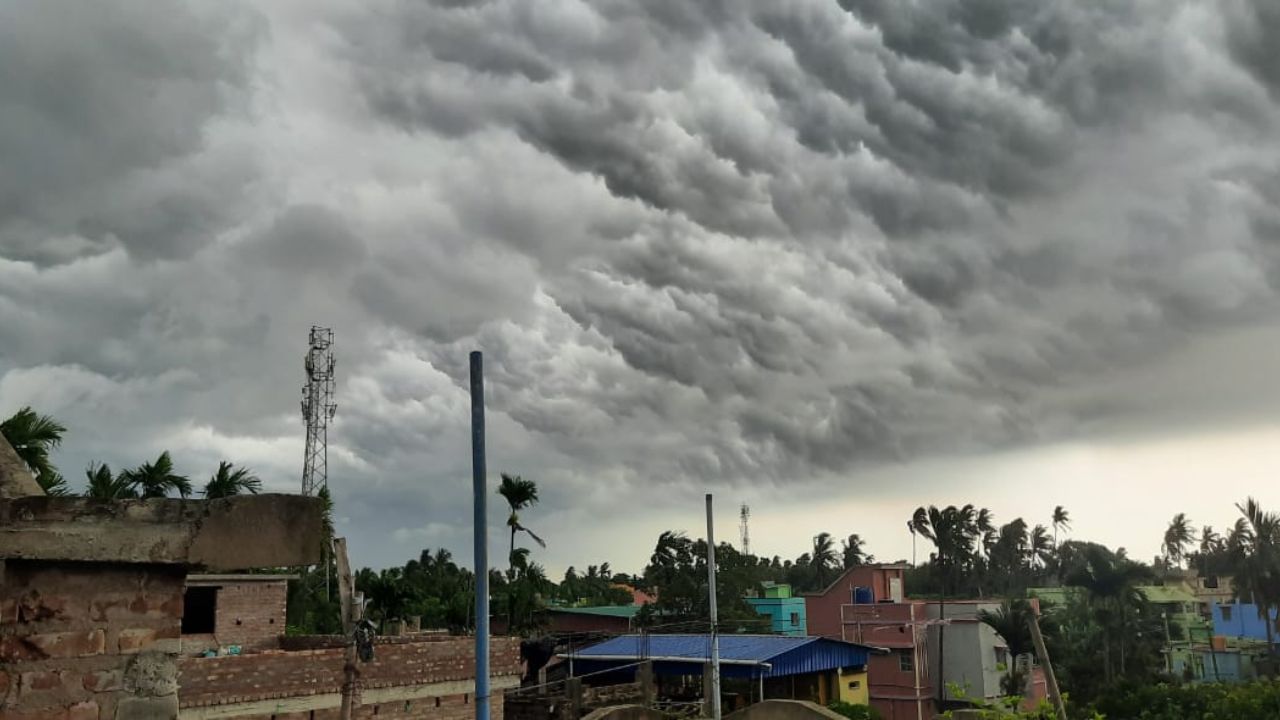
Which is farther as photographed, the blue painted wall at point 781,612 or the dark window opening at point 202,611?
the blue painted wall at point 781,612

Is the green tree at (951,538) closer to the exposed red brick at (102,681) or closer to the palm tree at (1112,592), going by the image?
the palm tree at (1112,592)

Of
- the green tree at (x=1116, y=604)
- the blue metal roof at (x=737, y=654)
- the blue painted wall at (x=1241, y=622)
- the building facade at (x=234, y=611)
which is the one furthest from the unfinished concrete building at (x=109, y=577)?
the blue painted wall at (x=1241, y=622)

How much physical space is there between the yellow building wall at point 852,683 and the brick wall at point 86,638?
32.2 metres

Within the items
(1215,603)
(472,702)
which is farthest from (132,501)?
(1215,603)

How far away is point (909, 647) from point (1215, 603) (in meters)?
41.2

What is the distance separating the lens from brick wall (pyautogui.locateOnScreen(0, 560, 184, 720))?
13.2 feet

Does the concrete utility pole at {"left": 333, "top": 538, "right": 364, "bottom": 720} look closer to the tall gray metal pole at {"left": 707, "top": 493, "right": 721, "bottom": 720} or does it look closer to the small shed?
the tall gray metal pole at {"left": 707, "top": 493, "right": 721, "bottom": 720}

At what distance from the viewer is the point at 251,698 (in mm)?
16375

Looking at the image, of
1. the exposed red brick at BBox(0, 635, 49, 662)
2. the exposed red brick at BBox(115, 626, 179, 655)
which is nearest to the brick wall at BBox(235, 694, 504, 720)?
the exposed red brick at BBox(115, 626, 179, 655)

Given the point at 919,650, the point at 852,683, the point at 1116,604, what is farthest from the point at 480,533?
the point at 1116,604

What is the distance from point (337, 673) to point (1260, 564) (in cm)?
5848

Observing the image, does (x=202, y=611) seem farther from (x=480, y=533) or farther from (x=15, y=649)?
(x=15, y=649)

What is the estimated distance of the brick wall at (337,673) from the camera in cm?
1568

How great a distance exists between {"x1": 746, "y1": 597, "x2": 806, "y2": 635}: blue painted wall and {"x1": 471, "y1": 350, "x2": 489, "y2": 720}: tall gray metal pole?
43601mm
